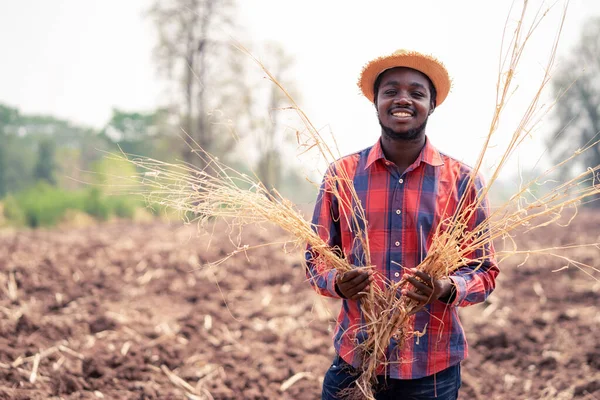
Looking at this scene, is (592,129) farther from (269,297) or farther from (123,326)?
(123,326)

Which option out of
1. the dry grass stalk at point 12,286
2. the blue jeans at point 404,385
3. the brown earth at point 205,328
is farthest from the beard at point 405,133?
the dry grass stalk at point 12,286

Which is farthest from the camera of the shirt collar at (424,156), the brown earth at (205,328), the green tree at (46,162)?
the green tree at (46,162)

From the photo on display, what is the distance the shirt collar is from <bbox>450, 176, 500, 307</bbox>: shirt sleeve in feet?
0.55

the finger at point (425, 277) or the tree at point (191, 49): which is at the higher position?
the tree at point (191, 49)

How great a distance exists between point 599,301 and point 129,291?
5088mm

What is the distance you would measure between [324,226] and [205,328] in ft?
8.78

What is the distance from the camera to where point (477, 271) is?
6.16 ft

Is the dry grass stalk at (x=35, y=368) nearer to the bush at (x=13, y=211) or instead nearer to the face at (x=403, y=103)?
the face at (x=403, y=103)

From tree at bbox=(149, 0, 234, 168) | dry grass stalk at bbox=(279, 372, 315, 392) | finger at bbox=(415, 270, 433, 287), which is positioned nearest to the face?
finger at bbox=(415, 270, 433, 287)

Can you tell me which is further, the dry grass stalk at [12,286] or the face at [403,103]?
Result: the dry grass stalk at [12,286]

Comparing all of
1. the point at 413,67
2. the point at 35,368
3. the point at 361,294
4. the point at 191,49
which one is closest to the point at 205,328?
the point at 35,368

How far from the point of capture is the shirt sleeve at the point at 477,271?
1762 millimetres

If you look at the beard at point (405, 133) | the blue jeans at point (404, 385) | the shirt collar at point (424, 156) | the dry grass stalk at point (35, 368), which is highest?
the beard at point (405, 133)

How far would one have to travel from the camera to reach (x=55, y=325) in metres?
4.08
